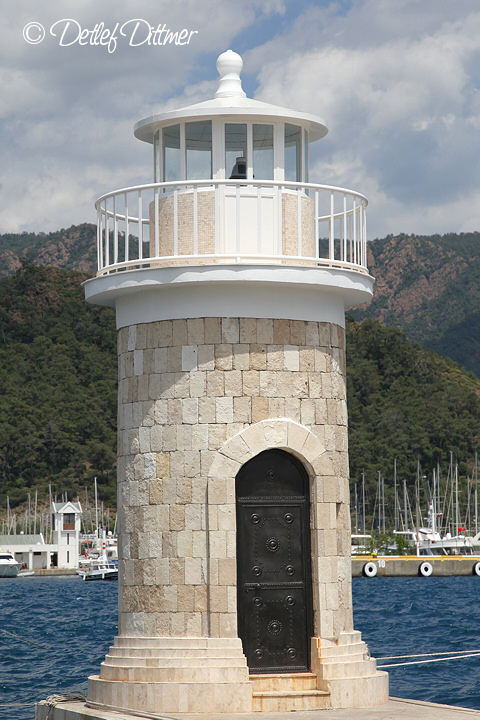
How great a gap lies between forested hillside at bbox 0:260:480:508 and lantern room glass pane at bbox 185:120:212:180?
4222 inches

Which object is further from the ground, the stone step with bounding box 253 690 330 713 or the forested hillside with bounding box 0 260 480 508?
the forested hillside with bounding box 0 260 480 508

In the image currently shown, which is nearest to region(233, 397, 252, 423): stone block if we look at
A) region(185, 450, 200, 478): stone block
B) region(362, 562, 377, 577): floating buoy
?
region(185, 450, 200, 478): stone block

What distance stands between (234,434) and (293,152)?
3224mm

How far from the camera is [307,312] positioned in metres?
11.6

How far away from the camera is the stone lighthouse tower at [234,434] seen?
1098cm

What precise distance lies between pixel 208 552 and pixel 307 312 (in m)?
2.78

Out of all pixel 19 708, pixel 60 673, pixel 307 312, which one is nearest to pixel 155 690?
pixel 307 312

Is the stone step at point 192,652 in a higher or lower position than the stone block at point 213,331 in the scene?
lower

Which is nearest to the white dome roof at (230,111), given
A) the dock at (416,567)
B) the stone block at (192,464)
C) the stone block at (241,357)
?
the stone block at (241,357)

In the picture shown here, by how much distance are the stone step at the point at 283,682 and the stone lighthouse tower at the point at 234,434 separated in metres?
0.02

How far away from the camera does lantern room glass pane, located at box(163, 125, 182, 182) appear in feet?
38.2

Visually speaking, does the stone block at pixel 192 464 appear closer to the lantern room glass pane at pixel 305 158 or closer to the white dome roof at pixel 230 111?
the lantern room glass pane at pixel 305 158

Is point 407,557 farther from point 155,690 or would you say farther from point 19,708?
point 155,690

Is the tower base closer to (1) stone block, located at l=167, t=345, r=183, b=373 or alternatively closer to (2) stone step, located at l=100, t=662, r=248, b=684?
(2) stone step, located at l=100, t=662, r=248, b=684
